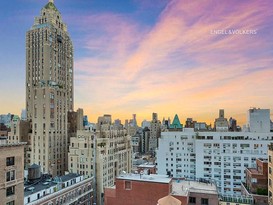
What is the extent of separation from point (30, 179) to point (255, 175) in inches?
2283

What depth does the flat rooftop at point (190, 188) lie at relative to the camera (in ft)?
161

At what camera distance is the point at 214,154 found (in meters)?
93.1

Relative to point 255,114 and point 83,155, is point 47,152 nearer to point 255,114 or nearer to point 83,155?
point 83,155

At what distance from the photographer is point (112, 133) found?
95438 millimetres

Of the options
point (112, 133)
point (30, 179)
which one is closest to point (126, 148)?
point (112, 133)

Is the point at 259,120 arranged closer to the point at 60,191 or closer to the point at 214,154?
the point at 214,154

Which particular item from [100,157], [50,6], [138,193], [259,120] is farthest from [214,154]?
[50,6]

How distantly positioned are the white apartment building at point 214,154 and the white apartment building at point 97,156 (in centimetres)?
2088

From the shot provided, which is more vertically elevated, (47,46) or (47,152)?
(47,46)

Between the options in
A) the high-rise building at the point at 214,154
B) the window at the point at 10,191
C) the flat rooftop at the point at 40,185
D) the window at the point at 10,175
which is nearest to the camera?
the window at the point at 10,191

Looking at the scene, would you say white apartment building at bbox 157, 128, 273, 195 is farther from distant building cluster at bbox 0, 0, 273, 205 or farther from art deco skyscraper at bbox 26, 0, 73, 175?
art deco skyscraper at bbox 26, 0, 73, 175

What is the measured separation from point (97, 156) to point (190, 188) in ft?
131

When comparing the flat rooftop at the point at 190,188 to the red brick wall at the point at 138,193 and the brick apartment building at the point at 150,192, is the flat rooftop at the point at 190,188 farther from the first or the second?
the red brick wall at the point at 138,193

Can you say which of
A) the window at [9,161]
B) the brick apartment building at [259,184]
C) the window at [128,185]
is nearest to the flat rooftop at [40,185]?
the window at [9,161]
